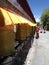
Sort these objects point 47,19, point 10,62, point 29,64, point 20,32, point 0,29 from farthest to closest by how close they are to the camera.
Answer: point 47,19, point 20,32, point 29,64, point 10,62, point 0,29

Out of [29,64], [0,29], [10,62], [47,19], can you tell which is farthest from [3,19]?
[47,19]

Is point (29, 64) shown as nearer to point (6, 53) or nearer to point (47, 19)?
point (6, 53)

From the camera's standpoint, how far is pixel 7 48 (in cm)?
935

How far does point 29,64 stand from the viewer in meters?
12.3

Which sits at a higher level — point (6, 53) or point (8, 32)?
point (8, 32)

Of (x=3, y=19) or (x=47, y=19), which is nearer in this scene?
(x=3, y=19)

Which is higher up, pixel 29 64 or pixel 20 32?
pixel 20 32

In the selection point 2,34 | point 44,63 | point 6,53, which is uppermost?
point 2,34

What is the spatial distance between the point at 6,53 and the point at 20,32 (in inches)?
268

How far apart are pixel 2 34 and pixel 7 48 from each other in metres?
0.59

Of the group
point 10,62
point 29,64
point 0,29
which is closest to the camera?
point 0,29

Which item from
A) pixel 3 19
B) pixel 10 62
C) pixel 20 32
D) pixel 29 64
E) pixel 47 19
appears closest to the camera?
pixel 3 19

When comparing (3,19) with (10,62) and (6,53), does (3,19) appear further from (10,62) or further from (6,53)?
(10,62)

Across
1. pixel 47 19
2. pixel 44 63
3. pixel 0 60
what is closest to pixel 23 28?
pixel 44 63
